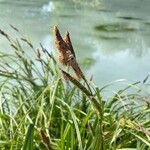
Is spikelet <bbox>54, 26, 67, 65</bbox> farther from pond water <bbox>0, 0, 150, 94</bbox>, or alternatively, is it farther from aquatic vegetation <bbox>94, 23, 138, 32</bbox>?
aquatic vegetation <bbox>94, 23, 138, 32</bbox>

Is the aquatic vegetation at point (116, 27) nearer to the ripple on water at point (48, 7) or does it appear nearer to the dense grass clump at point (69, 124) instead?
the ripple on water at point (48, 7)

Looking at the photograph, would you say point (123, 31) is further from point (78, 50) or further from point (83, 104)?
point (83, 104)

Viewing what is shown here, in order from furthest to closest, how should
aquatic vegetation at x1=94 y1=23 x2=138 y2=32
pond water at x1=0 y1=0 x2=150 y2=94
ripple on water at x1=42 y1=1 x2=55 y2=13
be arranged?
1. ripple on water at x1=42 y1=1 x2=55 y2=13
2. aquatic vegetation at x1=94 y1=23 x2=138 y2=32
3. pond water at x1=0 y1=0 x2=150 y2=94

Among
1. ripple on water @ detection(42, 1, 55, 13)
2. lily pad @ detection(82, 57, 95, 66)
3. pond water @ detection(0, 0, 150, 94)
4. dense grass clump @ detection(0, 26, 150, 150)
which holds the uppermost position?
ripple on water @ detection(42, 1, 55, 13)

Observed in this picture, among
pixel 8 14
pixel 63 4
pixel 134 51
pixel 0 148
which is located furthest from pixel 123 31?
pixel 0 148

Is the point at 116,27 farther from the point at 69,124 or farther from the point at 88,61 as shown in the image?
the point at 69,124

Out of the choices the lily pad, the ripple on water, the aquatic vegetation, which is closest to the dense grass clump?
the lily pad

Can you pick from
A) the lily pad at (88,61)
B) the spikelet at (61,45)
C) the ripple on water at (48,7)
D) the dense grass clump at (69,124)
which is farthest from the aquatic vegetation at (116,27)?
the spikelet at (61,45)

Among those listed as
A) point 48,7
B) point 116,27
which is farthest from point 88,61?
point 48,7
